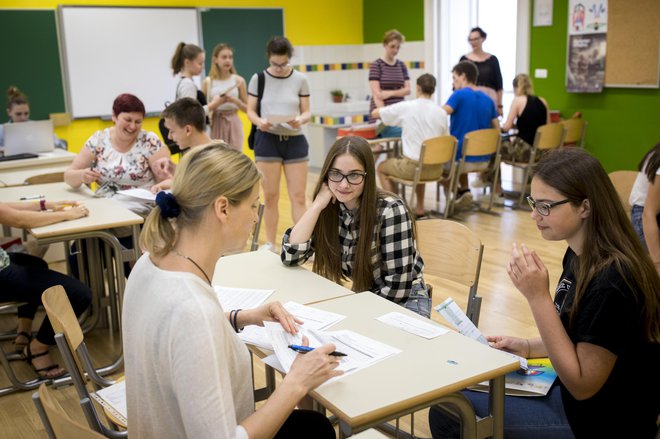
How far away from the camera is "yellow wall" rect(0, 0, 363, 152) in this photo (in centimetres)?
769

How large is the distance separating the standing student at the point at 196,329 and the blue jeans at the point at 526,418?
516 millimetres

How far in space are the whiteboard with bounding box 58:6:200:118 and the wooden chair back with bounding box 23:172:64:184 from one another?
10.7 ft

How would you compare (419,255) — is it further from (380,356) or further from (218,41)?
(218,41)

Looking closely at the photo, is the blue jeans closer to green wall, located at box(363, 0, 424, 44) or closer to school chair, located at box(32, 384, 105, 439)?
school chair, located at box(32, 384, 105, 439)

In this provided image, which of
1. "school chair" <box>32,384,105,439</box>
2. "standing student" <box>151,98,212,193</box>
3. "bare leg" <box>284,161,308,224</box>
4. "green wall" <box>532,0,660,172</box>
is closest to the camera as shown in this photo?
"school chair" <box>32,384,105,439</box>

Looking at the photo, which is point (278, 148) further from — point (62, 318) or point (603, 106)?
point (603, 106)

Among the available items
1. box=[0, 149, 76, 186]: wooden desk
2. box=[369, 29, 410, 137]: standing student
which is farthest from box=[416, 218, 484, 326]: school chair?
box=[369, 29, 410, 137]: standing student

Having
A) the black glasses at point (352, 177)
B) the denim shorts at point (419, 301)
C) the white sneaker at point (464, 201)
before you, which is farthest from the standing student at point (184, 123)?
the white sneaker at point (464, 201)

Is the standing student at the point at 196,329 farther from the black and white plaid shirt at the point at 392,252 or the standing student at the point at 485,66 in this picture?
the standing student at the point at 485,66

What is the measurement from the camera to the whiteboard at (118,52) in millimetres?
7465

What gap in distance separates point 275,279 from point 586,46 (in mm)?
5631

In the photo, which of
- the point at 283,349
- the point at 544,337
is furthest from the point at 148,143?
the point at 544,337

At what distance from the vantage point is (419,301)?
2598 millimetres

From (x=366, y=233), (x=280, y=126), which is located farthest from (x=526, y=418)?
(x=280, y=126)
